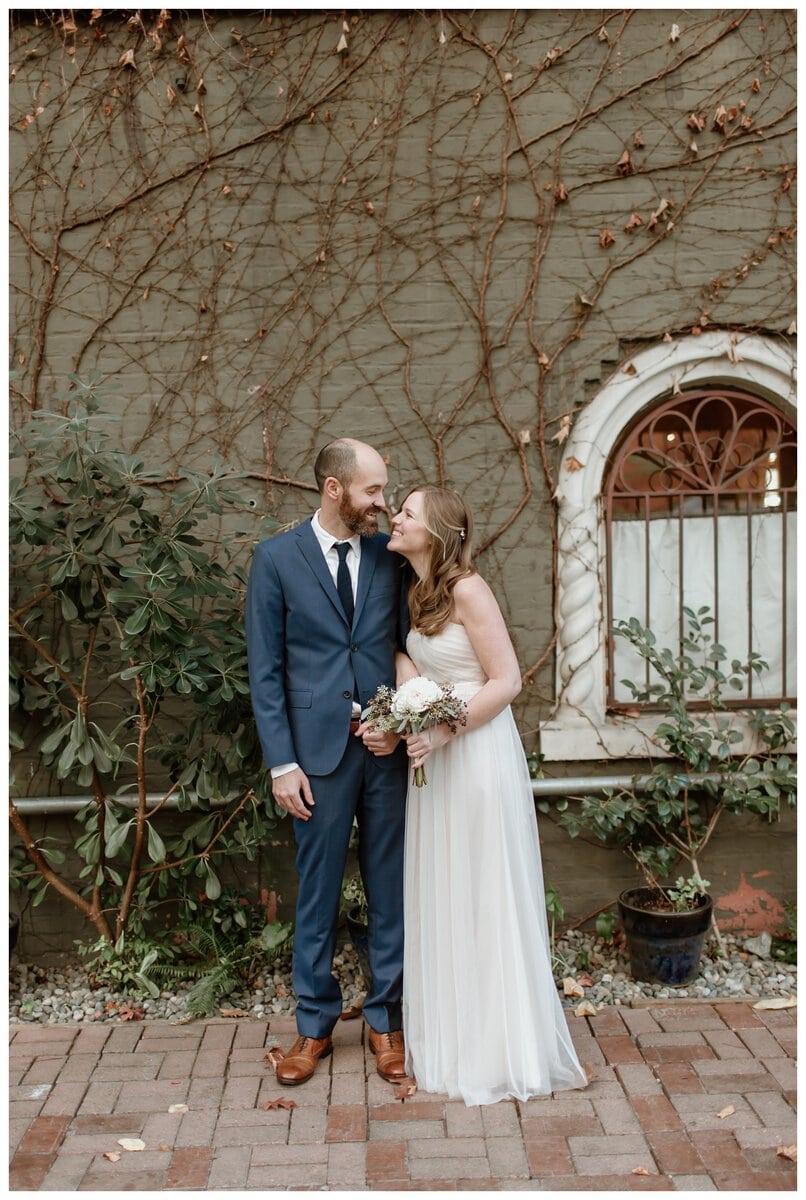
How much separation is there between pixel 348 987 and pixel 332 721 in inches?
61.5

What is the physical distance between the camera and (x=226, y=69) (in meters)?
4.49

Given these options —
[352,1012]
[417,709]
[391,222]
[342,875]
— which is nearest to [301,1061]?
[352,1012]

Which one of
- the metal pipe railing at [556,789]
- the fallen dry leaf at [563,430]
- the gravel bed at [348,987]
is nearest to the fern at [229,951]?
the gravel bed at [348,987]

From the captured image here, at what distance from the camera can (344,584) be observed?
3.54 meters

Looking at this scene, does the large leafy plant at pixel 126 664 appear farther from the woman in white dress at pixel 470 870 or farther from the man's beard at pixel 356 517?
the woman in white dress at pixel 470 870

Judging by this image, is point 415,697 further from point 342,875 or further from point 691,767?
point 691,767

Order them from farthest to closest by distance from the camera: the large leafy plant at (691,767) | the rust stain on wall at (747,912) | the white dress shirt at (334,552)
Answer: the rust stain on wall at (747,912) < the large leafy plant at (691,767) < the white dress shirt at (334,552)

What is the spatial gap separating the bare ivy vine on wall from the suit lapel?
3.56 feet

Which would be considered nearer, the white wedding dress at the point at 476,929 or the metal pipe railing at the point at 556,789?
the white wedding dress at the point at 476,929

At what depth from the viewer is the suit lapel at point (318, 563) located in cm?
348

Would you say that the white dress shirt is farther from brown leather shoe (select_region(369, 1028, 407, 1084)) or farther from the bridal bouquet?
brown leather shoe (select_region(369, 1028, 407, 1084))

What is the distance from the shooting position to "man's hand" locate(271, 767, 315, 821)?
11.3ft

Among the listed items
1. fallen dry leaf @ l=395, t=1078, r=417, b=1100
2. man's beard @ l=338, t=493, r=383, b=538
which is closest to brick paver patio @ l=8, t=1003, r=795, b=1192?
fallen dry leaf @ l=395, t=1078, r=417, b=1100

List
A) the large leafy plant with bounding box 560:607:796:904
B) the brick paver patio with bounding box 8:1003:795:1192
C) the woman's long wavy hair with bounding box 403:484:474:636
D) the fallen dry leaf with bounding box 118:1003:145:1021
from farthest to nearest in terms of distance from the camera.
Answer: the large leafy plant with bounding box 560:607:796:904 → the fallen dry leaf with bounding box 118:1003:145:1021 → the woman's long wavy hair with bounding box 403:484:474:636 → the brick paver patio with bounding box 8:1003:795:1192
